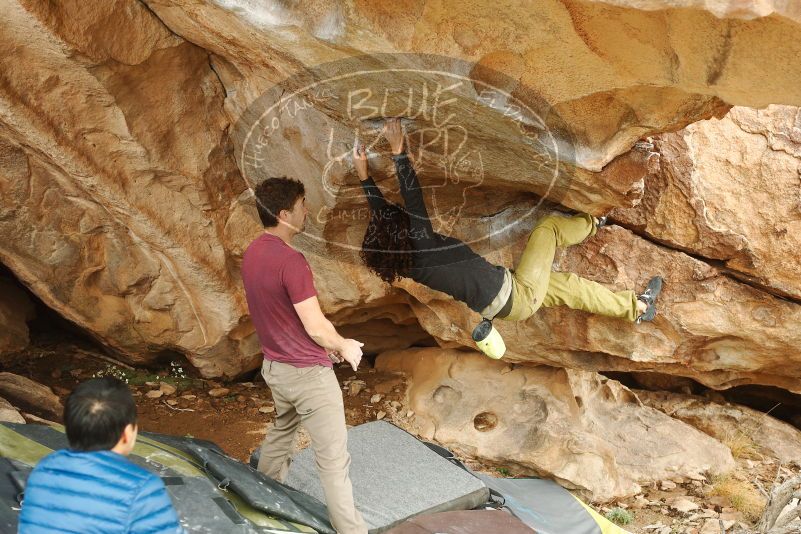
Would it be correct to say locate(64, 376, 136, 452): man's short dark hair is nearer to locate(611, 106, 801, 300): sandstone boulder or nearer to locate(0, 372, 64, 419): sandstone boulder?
locate(0, 372, 64, 419): sandstone boulder

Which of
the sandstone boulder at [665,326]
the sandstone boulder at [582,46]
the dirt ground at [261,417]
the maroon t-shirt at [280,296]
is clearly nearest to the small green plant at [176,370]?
the dirt ground at [261,417]

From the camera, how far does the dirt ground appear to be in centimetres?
479

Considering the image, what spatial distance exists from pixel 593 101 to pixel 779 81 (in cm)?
75

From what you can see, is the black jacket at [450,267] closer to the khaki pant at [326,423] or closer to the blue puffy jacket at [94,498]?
the khaki pant at [326,423]

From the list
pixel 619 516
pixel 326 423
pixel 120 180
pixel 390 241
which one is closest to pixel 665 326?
pixel 619 516

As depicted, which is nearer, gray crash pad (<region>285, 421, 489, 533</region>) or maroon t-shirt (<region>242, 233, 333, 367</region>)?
maroon t-shirt (<region>242, 233, 333, 367</region>)

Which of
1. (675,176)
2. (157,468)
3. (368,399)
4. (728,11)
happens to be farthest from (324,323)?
(368,399)

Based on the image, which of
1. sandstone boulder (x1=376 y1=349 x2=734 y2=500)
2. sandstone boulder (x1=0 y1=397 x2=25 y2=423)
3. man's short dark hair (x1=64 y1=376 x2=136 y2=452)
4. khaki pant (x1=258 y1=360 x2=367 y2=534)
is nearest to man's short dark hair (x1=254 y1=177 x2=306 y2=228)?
khaki pant (x1=258 y1=360 x2=367 y2=534)

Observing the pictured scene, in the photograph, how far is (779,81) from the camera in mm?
2740

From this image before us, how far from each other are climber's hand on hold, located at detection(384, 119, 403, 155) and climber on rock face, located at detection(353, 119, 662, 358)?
3 cm

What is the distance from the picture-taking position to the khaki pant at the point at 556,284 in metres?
4.09

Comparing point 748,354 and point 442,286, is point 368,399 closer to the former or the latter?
point 442,286

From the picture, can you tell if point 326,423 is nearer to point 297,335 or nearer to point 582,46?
point 297,335

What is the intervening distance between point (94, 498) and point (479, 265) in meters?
2.40
